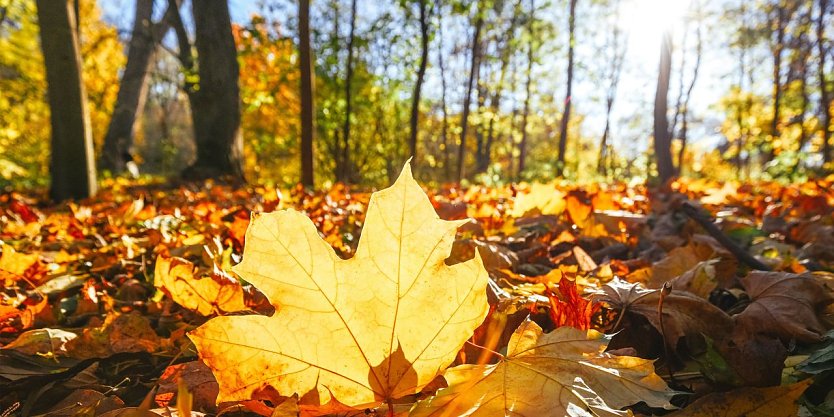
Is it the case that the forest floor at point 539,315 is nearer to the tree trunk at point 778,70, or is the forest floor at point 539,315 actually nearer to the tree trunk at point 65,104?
the tree trunk at point 65,104

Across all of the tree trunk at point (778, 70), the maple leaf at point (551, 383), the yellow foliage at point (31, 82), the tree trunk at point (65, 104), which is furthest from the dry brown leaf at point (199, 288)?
the tree trunk at point (778, 70)

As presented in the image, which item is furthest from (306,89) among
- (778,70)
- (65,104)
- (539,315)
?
(778,70)

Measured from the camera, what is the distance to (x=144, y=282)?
4.97ft

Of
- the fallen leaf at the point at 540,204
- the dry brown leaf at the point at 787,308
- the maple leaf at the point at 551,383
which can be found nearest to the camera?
the maple leaf at the point at 551,383

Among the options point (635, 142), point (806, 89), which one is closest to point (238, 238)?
point (806, 89)

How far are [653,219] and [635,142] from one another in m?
48.7

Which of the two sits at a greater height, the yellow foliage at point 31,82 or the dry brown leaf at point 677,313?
the yellow foliage at point 31,82

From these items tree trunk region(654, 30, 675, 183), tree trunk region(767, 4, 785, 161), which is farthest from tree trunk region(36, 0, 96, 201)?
tree trunk region(767, 4, 785, 161)

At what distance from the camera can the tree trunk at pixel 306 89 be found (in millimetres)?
6840

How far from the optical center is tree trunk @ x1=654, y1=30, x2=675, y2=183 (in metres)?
9.50

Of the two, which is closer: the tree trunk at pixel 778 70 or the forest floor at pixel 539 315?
the forest floor at pixel 539 315

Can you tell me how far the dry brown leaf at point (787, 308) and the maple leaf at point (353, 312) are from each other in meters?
0.63

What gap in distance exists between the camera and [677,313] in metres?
0.88

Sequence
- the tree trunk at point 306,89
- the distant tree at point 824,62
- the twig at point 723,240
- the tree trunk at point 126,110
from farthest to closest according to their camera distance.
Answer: the distant tree at point 824,62 < the tree trunk at point 126,110 < the tree trunk at point 306,89 < the twig at point 723,240
